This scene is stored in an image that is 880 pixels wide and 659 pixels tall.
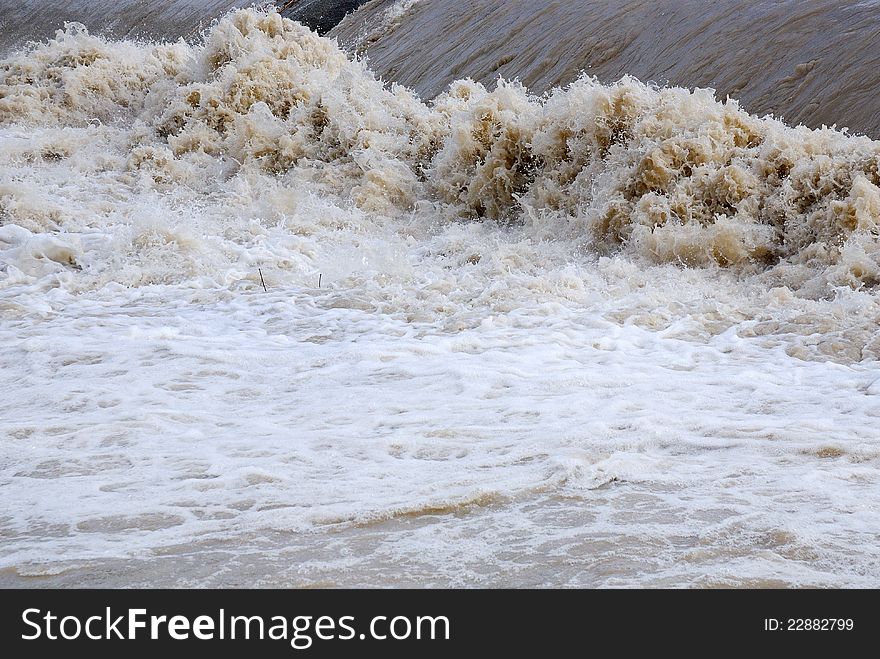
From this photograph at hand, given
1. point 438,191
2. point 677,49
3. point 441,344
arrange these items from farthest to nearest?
point 677,49 < point 438,191 < point 441,344

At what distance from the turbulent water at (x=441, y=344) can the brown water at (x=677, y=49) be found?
195 cm

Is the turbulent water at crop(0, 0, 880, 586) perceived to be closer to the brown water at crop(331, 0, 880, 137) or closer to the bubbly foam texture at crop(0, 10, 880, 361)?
the bubbly foam texture at crop(0, 10, 880, 361)

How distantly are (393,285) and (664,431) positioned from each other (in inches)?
111

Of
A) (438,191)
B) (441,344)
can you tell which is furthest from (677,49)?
(441,344)

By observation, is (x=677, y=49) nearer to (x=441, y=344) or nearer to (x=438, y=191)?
(x=438, y=191)

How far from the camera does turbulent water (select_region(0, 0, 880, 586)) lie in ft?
10.3

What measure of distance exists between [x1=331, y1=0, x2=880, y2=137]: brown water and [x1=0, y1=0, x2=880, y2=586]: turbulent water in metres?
1.95

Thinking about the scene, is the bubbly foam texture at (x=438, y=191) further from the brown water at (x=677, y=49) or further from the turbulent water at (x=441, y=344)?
the brown water at (x=677, y=49)

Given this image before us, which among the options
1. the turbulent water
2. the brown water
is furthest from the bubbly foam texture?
the brown water

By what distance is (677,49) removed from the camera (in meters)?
10.9

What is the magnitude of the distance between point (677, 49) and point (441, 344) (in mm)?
7043

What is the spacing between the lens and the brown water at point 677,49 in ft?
29.9

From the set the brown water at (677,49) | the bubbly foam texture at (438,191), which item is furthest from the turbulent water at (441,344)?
the brown water at (677,49)

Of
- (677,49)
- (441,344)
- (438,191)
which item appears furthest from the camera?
(677,49)
